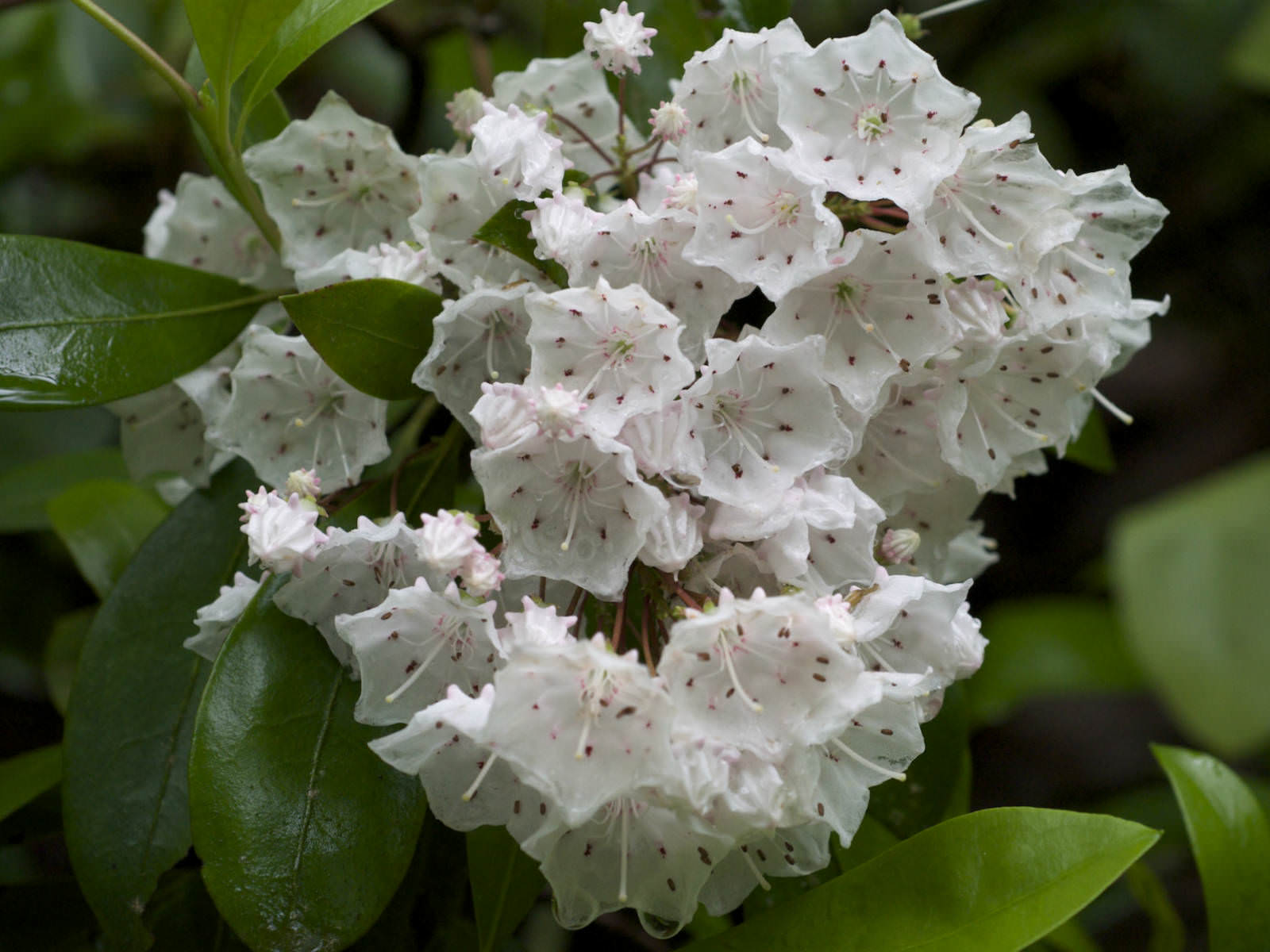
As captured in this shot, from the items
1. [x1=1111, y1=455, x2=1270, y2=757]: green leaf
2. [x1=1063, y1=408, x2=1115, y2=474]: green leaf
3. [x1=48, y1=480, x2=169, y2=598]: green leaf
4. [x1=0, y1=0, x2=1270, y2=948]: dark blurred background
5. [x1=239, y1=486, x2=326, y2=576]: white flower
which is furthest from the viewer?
[x1=1111, y1=455, x2=1270, y2=757]: green leaf

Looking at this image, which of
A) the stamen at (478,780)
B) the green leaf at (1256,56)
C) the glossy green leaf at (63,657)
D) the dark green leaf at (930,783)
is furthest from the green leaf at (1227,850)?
the green leaf at (1256,56)

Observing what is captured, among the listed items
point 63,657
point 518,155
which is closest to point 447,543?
point 518,155

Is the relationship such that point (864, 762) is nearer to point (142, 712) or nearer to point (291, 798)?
point (291, 798)

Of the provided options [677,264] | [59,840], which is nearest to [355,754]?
[677,264]

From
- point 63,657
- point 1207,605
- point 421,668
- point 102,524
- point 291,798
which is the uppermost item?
point 421,668

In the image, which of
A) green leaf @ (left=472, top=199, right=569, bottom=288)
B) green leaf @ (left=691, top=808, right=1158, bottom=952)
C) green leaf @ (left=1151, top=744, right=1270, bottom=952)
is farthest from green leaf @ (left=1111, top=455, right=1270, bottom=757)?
green leaf @ (left=472, top=199, right=569, bottom=288)

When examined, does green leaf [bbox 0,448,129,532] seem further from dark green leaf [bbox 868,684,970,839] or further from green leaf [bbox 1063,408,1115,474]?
green leaf [bbox 1063,408,1115,474]
